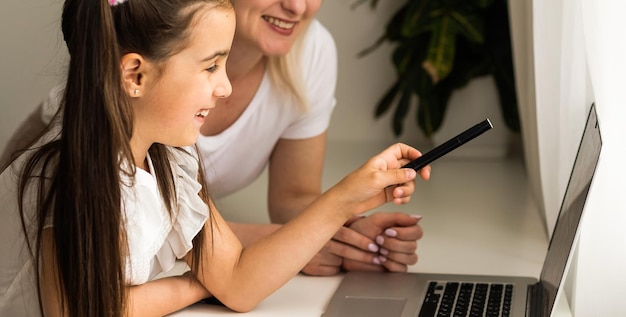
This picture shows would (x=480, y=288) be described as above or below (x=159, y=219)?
below

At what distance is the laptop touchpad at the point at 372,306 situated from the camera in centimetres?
147

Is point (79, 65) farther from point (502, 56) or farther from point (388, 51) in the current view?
point (388, 51)

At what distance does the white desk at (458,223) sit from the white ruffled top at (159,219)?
11 centimetres

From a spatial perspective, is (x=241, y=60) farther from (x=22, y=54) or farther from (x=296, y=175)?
(x=22, y=54)

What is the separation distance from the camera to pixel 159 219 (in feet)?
4.46

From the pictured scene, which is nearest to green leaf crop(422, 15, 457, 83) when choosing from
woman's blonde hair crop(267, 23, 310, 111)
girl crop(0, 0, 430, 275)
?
girl crop(0, 0, 430, 275)

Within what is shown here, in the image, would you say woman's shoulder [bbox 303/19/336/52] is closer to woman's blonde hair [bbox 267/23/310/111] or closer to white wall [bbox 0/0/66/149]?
woman's blonde hair [bbox 267/23/310/111]

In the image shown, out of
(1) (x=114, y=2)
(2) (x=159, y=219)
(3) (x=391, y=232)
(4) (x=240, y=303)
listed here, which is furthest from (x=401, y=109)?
(1) (x=114, y=2)

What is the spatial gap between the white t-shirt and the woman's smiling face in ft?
1.38

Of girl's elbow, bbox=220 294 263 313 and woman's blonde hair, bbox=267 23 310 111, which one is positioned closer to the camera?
girl's elbow, bbox=220 294 263 313

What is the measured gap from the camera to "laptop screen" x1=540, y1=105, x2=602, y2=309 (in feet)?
4.20

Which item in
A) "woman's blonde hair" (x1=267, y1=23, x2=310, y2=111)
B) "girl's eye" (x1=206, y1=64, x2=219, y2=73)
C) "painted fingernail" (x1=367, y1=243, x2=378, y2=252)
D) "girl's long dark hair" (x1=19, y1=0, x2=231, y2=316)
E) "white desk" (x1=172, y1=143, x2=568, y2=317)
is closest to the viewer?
"girl's long dark hair" (x1=19, y1=0, x2=231, y2=316)

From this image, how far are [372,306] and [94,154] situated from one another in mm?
507

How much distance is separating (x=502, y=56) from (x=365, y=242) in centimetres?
157
